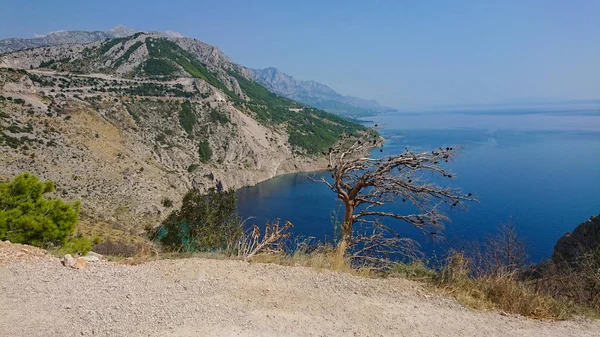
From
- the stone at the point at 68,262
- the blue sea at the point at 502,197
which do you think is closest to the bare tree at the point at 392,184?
the stone at the point at 68,262

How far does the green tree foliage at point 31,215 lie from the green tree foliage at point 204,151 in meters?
68.0

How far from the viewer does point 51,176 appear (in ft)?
141

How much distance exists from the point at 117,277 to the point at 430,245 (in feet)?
123

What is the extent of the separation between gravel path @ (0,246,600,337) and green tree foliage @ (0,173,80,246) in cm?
528

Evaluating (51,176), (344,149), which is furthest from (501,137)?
(344,149)

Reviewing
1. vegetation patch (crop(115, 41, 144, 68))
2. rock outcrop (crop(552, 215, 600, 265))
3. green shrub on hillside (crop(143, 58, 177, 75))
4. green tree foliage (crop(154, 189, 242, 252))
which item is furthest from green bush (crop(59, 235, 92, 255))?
vegetation patch (crop(115, 41, 144, 68))

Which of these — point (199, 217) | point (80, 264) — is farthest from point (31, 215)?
point (199, 217)

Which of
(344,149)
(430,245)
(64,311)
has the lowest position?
(430,245)

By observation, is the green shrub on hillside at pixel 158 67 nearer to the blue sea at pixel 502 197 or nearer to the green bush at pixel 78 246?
the blue sea at pixel 502 197

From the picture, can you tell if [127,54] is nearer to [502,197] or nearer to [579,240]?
[502,197]

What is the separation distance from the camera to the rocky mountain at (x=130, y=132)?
45.4 meters

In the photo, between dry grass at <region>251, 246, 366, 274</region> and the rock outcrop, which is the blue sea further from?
dry grass at <region>251, 246, 366, 274</region>

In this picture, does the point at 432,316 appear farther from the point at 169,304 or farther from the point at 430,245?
the point at 430,245

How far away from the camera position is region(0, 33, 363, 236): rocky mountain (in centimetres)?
4544
